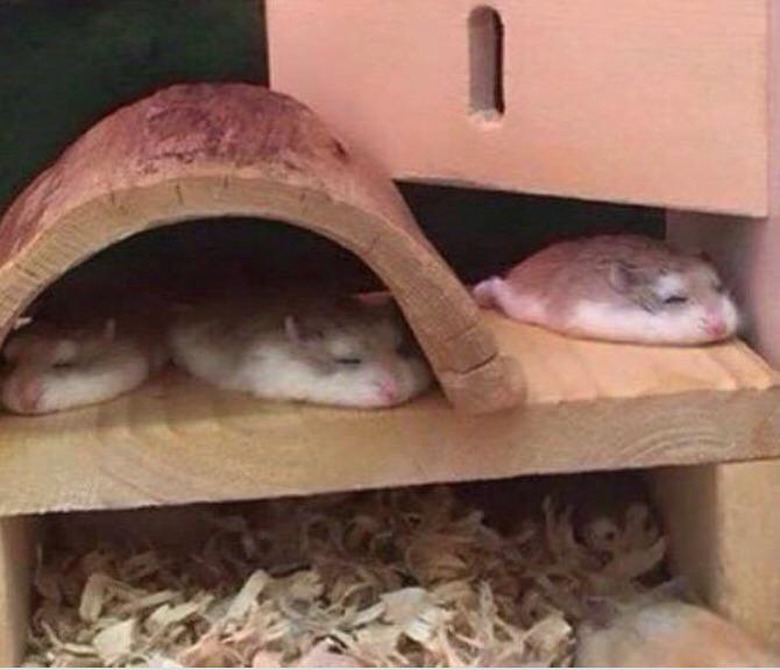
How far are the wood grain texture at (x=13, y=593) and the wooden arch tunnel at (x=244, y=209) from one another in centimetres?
19

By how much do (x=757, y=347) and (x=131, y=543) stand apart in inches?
20.4

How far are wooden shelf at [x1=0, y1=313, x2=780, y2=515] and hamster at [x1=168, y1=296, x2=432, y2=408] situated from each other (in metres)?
0.02

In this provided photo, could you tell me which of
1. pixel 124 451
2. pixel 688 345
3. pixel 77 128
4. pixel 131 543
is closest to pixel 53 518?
pixel 131 543

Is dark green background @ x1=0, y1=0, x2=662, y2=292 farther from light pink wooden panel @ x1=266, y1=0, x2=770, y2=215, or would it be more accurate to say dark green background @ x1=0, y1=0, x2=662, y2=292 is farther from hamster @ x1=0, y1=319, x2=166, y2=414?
hamster @ x1=0, y1=319, x2=166, y2=414

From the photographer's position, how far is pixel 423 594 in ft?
4.33

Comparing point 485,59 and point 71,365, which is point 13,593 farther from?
point 485,59

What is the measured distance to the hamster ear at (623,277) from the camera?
56.0 inches

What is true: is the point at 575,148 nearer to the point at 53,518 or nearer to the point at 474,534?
the point at 474,534

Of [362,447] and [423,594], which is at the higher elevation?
[362,447]

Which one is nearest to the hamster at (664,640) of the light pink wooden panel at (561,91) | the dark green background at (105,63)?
the light pink wooden panel at (561,91)

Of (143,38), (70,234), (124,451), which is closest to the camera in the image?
(70,234)

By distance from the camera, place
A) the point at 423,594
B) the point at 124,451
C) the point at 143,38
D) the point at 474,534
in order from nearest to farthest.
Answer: the point at 124,451 → the point at 423,594 → the point at 474,534 → the point at 143,38

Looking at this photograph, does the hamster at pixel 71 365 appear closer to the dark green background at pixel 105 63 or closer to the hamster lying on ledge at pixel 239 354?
the hamster lying on ledge at pixel 239 354

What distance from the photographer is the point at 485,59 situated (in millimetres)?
1486
